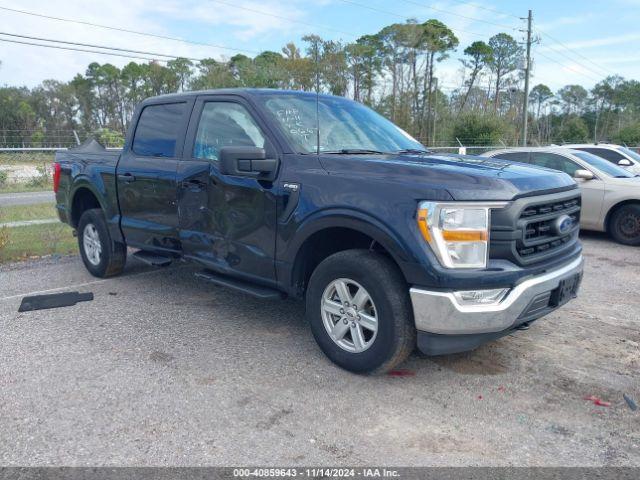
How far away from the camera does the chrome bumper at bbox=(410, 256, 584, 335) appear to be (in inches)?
127

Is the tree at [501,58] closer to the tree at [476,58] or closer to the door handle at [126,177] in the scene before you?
the tree at [476,58]

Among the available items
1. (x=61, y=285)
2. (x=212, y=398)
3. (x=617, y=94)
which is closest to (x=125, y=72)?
(x=61, y=285)

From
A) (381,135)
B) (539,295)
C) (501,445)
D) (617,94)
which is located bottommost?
(501,445)

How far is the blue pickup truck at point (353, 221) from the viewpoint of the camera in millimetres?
3264

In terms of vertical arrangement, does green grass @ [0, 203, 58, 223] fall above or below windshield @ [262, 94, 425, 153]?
below

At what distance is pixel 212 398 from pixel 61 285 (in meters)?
3.57

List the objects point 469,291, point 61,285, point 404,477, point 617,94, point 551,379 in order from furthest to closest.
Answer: point 617,94 → point 61,285 → point 551,379 → point 469,291 → point 404,477

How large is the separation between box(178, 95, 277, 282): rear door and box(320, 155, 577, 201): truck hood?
2.31 feet

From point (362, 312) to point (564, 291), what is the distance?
138 centimetres

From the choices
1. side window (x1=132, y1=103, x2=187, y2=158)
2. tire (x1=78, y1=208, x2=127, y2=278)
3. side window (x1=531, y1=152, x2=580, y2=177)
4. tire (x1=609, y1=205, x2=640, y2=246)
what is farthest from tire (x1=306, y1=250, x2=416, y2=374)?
side window (x1=531, y1=152, x2=580, y2=177)

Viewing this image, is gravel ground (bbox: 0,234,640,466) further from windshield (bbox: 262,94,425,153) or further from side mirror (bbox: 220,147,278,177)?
windshield (bbox: 262,94,425,153)

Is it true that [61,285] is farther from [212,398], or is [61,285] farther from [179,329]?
[212,398]

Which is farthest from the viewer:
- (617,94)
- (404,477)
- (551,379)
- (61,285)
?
(617,94)

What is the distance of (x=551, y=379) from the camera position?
372cm
